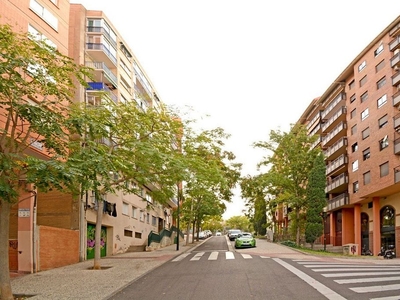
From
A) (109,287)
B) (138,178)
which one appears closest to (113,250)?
(138,178)

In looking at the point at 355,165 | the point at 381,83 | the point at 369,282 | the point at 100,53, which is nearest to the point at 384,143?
the point at 381,83

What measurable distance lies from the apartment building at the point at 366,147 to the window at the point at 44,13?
2401 centimetres

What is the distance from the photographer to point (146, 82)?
46.6 meters

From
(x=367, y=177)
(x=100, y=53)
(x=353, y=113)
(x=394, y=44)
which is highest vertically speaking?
(x=394, y=44)

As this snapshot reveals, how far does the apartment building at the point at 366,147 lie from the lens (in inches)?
1368

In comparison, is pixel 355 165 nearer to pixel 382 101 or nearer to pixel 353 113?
pixel 353 113

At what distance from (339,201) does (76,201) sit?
3006cm

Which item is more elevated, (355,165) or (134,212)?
(355,165)

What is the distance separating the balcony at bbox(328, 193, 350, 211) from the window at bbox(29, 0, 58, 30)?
32.1 metres

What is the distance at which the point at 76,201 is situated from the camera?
23734 millimetres

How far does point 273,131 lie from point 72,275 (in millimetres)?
29062

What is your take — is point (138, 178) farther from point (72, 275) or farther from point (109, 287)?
point (109, 287)

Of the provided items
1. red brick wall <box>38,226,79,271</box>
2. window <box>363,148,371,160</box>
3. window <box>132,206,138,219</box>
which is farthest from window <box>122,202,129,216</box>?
window <box>363,148,371,160</box>

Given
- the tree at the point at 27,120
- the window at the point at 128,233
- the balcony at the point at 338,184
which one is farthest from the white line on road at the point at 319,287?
the balcony at the point at 338,184
